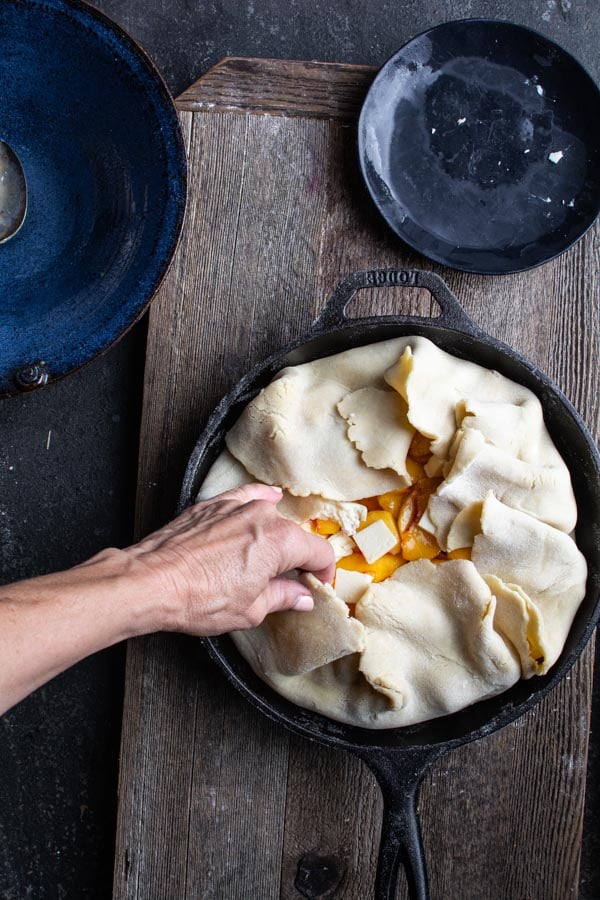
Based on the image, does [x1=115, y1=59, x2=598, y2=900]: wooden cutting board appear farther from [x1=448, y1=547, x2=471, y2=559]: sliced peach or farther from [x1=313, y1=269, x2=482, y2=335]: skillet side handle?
[x1=448, y1=547, x2=471, y2=559]: sliced peach

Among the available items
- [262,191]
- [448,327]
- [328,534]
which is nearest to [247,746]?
[328,534]

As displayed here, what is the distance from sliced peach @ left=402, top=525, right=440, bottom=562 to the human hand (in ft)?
0.66

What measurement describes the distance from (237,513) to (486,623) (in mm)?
456

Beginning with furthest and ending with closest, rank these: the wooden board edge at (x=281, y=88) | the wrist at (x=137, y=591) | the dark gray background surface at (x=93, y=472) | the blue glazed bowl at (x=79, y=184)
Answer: the dark gray background surface at (x=93, y=472) → the wooden board edge at (x=281, y=88) → the blue glazed bowl at (x=79, y=184) → the wrist at (x=137, y=591)

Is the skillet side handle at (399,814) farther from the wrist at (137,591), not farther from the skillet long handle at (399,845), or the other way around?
the wrist at (137,591)

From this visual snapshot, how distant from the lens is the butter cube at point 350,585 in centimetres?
138

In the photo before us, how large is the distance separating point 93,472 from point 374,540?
A: 0.68 meters

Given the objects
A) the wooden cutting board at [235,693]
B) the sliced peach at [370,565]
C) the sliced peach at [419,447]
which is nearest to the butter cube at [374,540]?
the sliced peach at [370,565]

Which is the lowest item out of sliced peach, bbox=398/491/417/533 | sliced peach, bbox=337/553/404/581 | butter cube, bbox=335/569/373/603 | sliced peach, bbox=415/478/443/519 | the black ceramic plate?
butter cube, bbox=335/569/373/603

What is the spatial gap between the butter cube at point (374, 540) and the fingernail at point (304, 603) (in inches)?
6.2

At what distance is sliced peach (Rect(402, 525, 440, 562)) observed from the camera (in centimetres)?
142

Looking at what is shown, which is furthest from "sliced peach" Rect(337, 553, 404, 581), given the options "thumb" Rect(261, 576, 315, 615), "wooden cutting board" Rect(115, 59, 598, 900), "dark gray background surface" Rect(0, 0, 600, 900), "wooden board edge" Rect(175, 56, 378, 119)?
"wooden board edge" Rect(175, 56, 378, 119)

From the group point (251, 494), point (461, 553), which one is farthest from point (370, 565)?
point (251, 494)

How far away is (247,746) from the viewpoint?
161 cm
